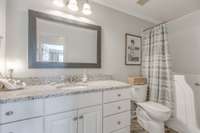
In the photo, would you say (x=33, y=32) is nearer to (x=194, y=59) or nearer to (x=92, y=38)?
(x=92, y=38)

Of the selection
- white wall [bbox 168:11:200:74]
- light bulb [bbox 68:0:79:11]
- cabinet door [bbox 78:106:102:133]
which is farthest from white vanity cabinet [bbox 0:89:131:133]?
white wall [bbox 168:11:200:74]

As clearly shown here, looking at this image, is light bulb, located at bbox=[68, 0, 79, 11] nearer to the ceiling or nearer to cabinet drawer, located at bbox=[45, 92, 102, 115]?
the ceiling

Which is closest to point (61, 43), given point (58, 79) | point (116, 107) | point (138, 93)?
point (58, 79)

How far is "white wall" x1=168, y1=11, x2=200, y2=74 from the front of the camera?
7.52 ft

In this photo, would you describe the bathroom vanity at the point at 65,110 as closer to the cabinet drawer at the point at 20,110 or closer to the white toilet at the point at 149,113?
the cabinet drawer at the point at 20,110

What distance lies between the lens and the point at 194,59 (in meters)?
2.32

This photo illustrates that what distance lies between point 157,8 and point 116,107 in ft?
6.27

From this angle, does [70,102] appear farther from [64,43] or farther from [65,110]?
[64,43]

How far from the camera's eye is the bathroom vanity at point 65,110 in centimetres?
108

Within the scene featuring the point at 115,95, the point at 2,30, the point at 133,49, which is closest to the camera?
the point at 2,30

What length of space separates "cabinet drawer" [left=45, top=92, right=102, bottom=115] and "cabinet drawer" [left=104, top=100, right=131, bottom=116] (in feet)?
0.49

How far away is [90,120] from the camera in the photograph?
58.8 inches

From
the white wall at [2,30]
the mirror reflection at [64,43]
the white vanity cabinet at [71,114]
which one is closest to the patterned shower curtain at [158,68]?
the white vanity cabinet at [71,114]

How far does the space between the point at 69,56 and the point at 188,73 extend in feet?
6.88
